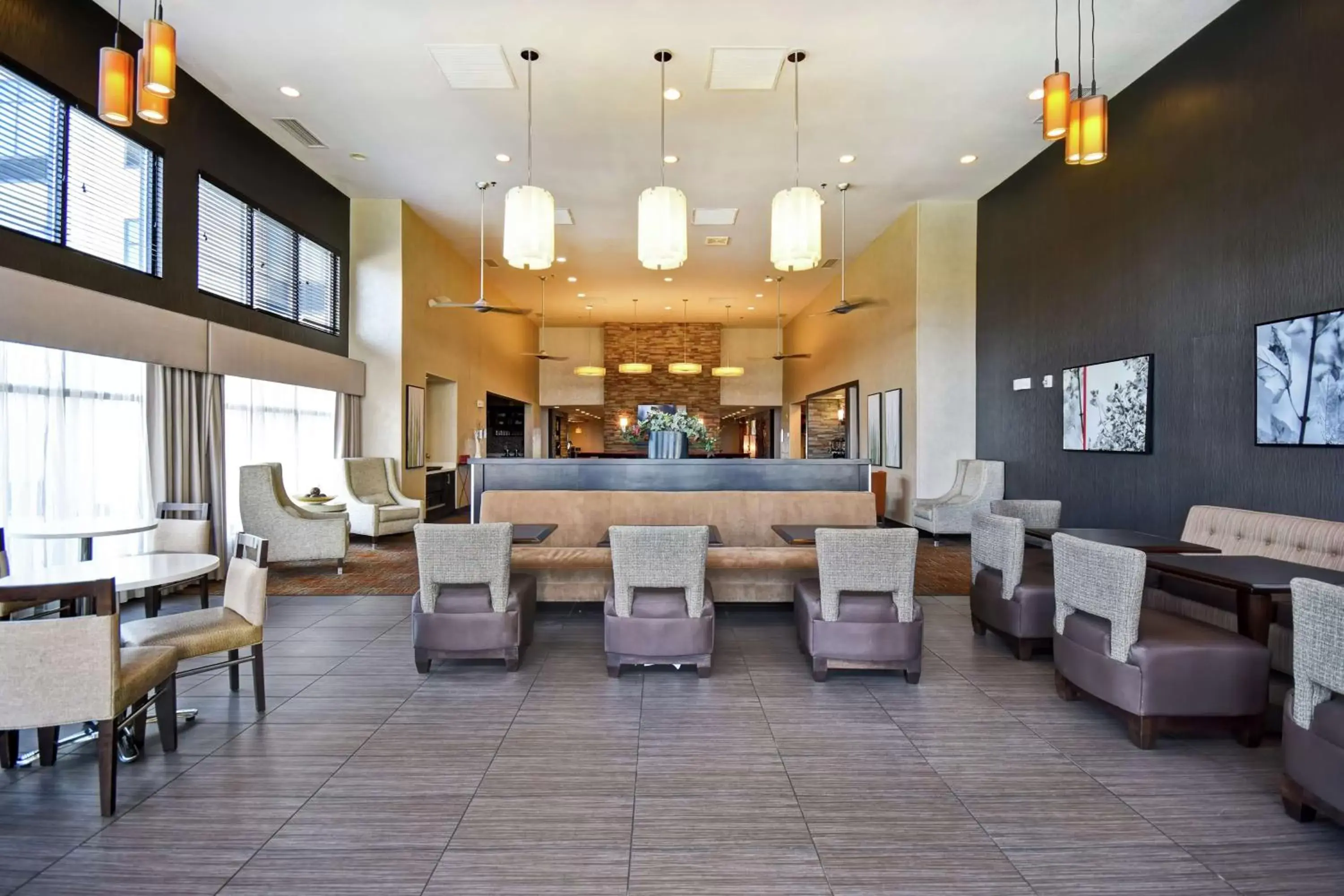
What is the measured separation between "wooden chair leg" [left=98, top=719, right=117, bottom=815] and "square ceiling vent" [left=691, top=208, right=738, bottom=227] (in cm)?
797

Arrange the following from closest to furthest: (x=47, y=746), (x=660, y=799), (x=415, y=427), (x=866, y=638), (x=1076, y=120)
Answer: (x=660, y=799)
(x=47, y=746)
(x=1076, y=120)
(x=866, y=638)
(x=415, y=427)

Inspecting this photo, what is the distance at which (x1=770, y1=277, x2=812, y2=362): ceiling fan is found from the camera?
12.6 meters

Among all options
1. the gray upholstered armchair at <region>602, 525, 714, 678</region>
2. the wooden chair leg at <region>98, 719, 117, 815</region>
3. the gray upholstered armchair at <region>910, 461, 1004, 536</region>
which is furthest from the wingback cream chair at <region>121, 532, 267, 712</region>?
the gray upholstered armchair at <region>910, 461, 1004, 536</region>

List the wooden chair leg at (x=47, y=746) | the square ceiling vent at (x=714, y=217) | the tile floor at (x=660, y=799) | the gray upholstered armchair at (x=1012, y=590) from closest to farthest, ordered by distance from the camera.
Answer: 1. the tile floor at (x=660, y=799)
2. the wooden chair leg at (x=47, y=746)
3. the gray upholstered armchair at (x=1012, y=590)
4. the square ceiling vent at (x=714, y=217)

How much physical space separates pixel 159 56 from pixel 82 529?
8.71 feet

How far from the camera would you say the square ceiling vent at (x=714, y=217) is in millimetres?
8641

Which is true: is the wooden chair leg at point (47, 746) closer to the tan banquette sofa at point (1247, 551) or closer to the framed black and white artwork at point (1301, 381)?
the tan banquette sofa at point (1247, 551)

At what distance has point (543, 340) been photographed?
16.5 metres

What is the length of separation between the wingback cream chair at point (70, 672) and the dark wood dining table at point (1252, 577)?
4.76 meters

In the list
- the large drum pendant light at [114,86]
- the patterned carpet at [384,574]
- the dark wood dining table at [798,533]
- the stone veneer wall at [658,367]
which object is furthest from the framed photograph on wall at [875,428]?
the large drum pendant light at [114,86]

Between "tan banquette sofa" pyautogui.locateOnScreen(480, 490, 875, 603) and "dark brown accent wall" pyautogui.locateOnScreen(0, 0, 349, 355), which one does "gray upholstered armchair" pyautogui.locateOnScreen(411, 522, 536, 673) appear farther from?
"dark brown accent wall" pyautogui.locateOnScreen(0, 0, 349, 355)

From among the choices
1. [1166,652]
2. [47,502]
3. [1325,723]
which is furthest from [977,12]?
[47,502]

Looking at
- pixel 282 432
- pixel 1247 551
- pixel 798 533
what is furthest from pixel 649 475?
pixel 282 432

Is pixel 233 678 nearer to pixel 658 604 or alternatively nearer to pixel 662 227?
pixel 658 604
